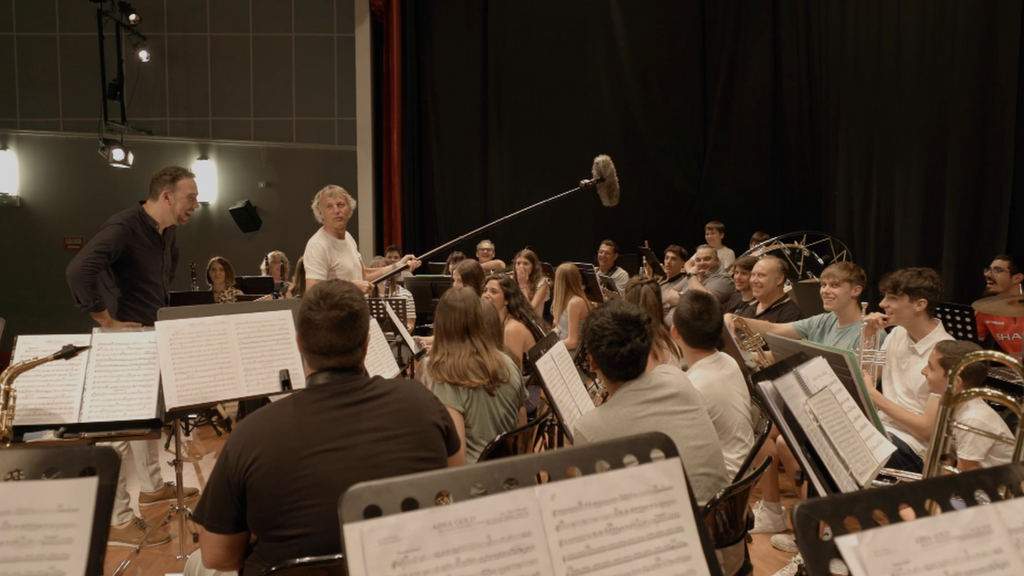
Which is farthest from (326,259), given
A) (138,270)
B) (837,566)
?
(837,566)

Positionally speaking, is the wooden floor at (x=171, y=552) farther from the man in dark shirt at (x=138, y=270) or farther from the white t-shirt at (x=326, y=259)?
the white t-shirt at (x=326, y=259)

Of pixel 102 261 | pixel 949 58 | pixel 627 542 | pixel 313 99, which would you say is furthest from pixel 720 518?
pixel 313 99

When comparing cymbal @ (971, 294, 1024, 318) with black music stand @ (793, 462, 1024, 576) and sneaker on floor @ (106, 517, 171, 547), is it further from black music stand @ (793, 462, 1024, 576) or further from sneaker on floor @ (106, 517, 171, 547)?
sneaker on floor @ (106, 517, 171, 547)

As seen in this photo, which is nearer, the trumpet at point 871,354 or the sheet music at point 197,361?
the sheet music at point 197,361

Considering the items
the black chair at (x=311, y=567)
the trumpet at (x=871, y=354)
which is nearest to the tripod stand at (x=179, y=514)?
the black chair at (x=311, y=567)

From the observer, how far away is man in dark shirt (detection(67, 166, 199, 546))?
143 inches

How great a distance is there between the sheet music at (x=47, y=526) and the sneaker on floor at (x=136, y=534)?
103 inches

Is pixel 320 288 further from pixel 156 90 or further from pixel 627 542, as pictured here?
pixel 156 90

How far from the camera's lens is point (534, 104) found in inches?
412

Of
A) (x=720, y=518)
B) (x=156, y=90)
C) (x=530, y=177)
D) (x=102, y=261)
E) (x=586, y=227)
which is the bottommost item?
(x=720, y=518)

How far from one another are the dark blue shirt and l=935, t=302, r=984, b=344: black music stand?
3975 millimetres

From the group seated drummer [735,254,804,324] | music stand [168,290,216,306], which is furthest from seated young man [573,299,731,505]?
music stand [168,290,216,306]

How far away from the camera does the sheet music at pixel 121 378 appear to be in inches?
112

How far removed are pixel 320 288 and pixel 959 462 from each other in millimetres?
2335
